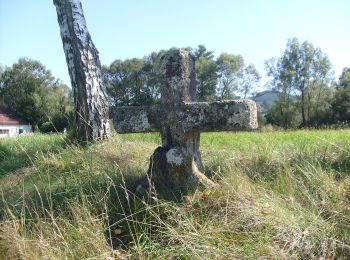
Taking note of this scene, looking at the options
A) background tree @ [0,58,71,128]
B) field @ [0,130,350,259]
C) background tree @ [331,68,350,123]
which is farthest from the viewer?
background tree @ [0,58,71,128]

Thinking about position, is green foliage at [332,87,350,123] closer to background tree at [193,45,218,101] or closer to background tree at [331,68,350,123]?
background tree at [331,68,350,123]

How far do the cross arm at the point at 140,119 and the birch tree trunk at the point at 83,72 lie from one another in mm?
2830

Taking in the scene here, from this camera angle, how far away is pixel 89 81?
7695 millimetres

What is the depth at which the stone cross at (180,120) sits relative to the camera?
407 centimetres

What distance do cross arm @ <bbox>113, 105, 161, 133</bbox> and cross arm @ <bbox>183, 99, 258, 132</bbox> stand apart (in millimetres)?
419

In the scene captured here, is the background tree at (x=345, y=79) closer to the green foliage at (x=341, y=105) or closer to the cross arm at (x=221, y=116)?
the green foliage at (x=341, y=105)

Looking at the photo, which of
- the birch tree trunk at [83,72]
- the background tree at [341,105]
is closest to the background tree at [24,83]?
the background tree at [341,105]

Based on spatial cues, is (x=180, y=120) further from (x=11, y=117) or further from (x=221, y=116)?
(x=11, y=117)

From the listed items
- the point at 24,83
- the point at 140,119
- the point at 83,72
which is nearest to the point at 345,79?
the point at 24,83

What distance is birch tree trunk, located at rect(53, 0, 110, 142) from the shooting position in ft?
24.6

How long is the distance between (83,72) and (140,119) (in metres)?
3.54

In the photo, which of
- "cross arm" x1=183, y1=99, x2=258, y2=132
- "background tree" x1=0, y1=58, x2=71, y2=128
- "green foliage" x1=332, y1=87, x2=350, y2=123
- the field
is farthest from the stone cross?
"background tree" x1=0, y1=58, x2=71, y2=128

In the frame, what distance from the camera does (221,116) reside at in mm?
4102

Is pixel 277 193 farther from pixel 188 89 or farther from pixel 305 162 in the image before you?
pixel 188 89
